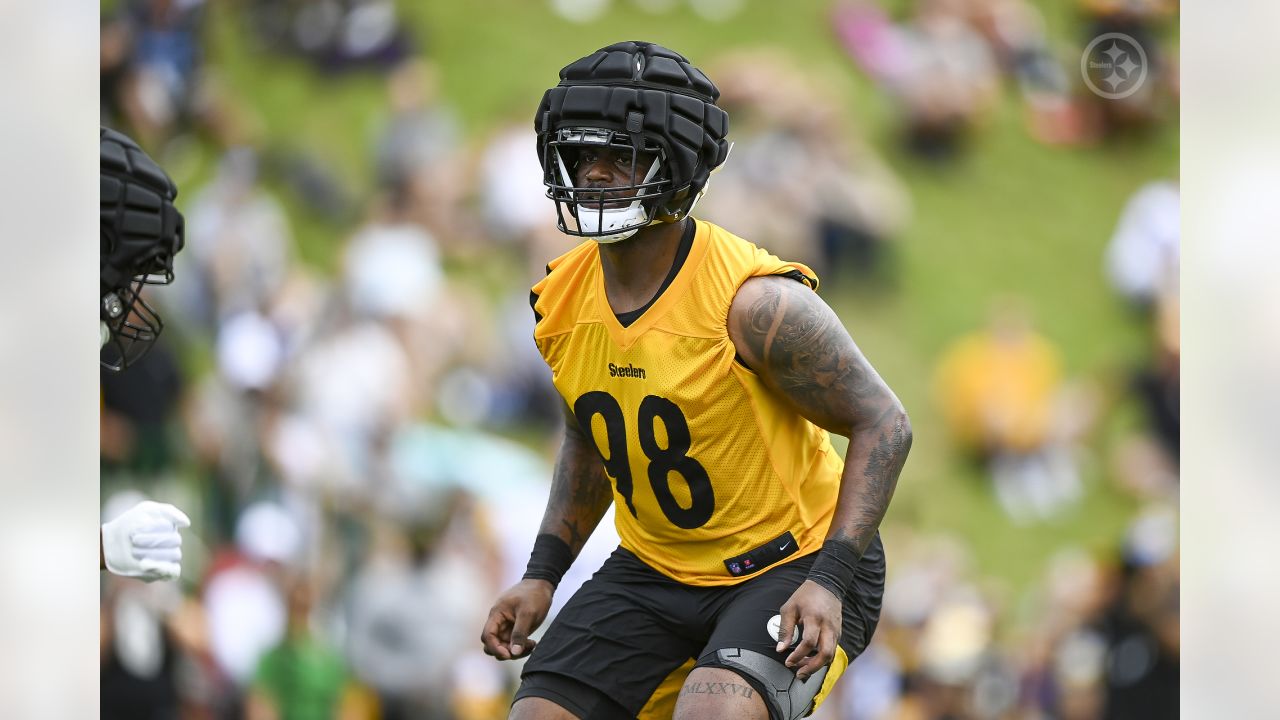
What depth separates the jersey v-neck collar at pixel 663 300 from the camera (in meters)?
2.79

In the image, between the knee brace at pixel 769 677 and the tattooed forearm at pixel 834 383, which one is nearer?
the knee brace at pixel 769 677

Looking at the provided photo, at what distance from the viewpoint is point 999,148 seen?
16.1ft

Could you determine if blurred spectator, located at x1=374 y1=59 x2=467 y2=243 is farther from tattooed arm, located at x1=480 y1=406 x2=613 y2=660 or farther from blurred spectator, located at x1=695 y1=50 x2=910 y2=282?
tattooed arm, located at x1=480 y1=406 x2=613 y2=660

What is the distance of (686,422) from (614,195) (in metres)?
0.47

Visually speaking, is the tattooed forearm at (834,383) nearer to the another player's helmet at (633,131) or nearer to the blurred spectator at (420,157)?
the another player's helmet at (633,131)

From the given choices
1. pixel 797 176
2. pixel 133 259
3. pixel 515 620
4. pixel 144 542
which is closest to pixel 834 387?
pixel 515 620

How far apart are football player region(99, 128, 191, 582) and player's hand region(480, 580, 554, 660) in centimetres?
→ 96

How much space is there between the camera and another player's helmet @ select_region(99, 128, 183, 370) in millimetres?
3225

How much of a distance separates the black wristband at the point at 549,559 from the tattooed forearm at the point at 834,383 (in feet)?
2.32

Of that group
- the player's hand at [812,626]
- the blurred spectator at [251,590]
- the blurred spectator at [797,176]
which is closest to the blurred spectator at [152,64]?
the blurred spectator at [251,590]

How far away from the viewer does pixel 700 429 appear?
2766 millimetres

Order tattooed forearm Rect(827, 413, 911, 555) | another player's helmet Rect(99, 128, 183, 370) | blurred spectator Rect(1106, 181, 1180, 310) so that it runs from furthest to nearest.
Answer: blurred spectator Rect(1106, 181, 1180, 310)
another player's helmet Rect(99, 128, 183, 370)
tattooed forearm Rect(827, 413, 911, 555)

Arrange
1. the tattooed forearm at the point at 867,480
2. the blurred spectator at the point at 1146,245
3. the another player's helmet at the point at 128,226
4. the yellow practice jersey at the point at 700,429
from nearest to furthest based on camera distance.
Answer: the tattooed forearm at the point at 867,480
the yellow practice jersey at the point at 700,429
the another player's helmet at the point at 128,226
the blurred spectator at the point at 1146,245

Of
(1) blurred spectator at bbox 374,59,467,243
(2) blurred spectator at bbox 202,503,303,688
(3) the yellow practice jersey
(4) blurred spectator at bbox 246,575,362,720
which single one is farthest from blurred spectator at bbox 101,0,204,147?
(3) the yellow practice jersey
